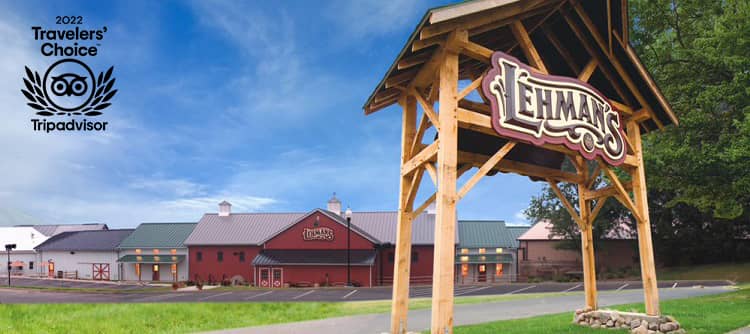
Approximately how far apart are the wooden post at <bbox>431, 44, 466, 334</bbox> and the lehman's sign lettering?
38208 millimetres

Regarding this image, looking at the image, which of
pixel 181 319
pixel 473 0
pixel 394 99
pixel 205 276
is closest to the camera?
pixel 473 0

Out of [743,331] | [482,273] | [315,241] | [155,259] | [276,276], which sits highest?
[315,241]

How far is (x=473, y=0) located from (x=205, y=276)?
47.2 meters

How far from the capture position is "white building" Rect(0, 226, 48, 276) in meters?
62.9

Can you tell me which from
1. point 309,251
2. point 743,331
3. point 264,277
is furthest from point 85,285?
point 743,331

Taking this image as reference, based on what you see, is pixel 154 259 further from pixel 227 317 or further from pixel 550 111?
pixel 550 111

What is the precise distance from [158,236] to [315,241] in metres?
21.8

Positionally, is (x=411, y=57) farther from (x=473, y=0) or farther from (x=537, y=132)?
(x=537, y=132)

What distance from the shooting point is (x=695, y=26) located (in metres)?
23.5

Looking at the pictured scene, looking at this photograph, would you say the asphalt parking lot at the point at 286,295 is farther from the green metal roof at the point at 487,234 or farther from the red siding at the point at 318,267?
the green metal roof at the point at 487,234

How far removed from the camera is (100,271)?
56.8 meters

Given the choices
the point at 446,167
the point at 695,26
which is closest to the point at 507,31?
the point at 446,167

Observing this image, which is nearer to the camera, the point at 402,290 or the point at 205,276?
Result: the point at 402,290

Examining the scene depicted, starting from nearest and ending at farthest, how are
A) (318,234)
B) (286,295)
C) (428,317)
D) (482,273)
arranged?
(428,317)
(286,295)
(318,234)
(482,273)
